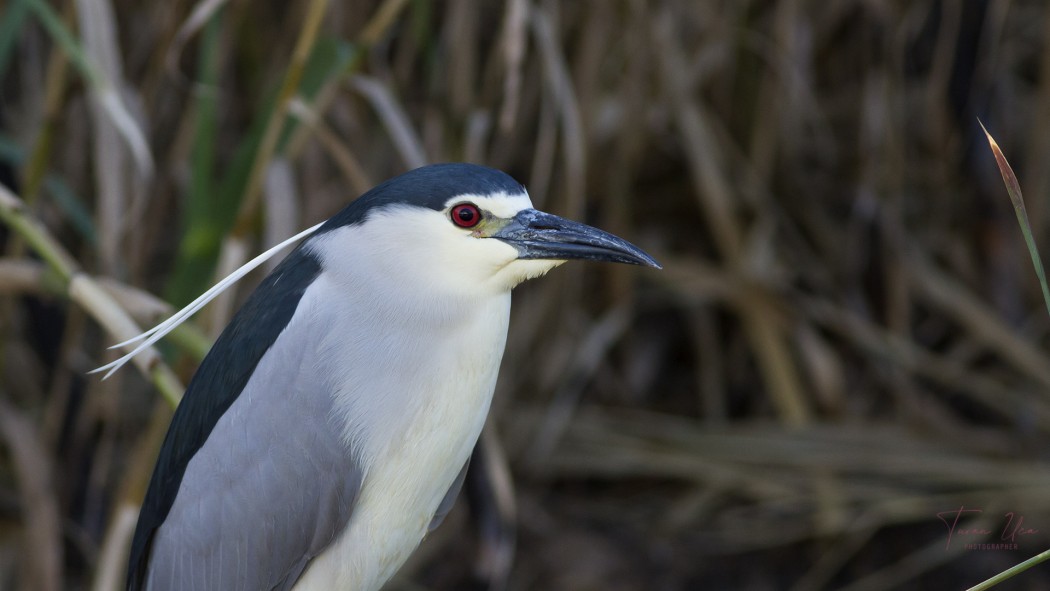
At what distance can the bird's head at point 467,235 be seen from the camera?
4.85 feet

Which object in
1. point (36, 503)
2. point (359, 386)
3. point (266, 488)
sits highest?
point (359, 386)

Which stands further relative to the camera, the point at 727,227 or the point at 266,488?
the point at 727,227

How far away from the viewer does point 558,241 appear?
1481 mm

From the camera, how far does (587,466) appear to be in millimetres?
3197

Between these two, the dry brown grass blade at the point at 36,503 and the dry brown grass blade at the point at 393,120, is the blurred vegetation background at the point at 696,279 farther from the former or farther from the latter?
the dry brown grass blade at the point at 393,120

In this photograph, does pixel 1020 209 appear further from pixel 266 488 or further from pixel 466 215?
pixel 266 488

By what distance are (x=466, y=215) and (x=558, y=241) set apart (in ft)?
0.44

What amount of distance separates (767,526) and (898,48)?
1.39m

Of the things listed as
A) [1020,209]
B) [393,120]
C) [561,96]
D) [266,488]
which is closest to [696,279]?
[561,96]

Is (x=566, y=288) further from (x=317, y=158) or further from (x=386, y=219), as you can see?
(x=386, y=219)

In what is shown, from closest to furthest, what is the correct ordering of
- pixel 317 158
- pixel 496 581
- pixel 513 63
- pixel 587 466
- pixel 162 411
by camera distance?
1. pixel 513 63
2. pixel 162 411
3. pixel 496 581
4. pixel 317 158
5. pixel 587 466

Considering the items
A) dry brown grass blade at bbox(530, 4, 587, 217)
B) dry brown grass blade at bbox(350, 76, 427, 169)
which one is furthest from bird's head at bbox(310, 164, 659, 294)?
dry brown grass blade at bbox(530, 4, 587, 217)

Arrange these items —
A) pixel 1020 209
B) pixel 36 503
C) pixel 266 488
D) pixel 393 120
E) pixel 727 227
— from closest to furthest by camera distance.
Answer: pixel 1020 209 → pixel 266 488 → pixel 393 120 → pixel 36 503 → pixel 727 227

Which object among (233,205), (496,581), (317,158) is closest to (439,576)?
(496,581)
